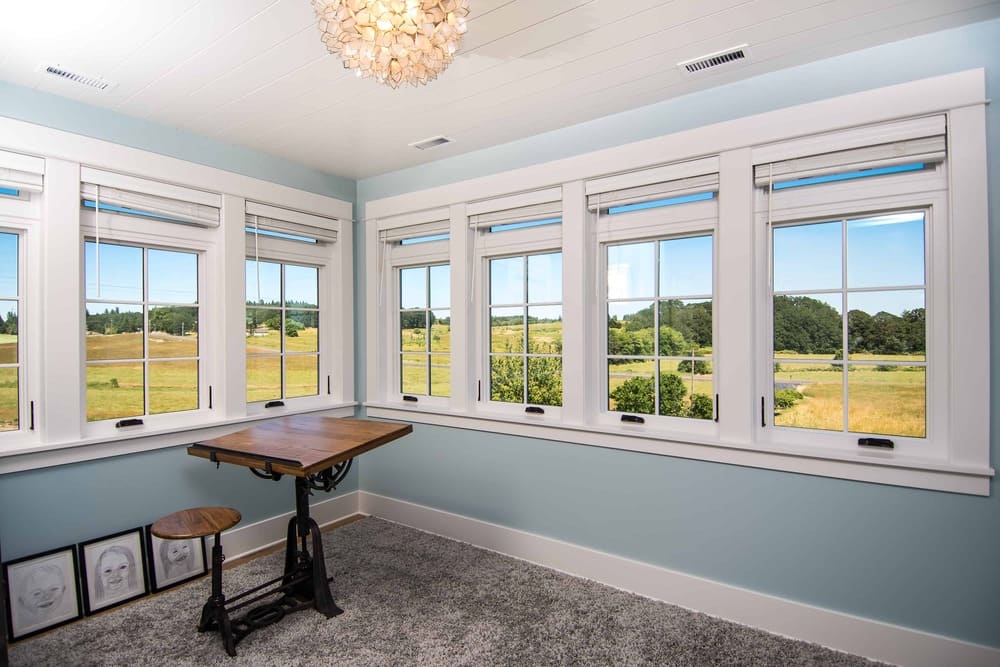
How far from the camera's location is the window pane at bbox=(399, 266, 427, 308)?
149 inches

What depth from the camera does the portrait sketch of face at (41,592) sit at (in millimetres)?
2287

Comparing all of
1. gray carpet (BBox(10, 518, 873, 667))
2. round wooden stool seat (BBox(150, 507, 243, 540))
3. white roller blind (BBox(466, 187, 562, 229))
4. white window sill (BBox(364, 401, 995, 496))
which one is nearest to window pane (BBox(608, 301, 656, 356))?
white window sill (BBox(364, 401, 995, 496))

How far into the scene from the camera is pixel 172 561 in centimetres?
279

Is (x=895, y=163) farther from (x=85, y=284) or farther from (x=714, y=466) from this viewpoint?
(x=85, y=284)

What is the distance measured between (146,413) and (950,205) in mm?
4137

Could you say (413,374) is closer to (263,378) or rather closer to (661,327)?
(263,378)

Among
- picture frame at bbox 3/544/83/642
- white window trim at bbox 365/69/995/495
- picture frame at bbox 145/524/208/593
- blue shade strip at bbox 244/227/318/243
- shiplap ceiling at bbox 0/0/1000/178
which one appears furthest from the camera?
→ blue shade strip at bbox 244/227/318/243

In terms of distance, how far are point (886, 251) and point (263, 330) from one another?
144 inches

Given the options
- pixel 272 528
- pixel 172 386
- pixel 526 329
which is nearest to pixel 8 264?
pixel 172 386

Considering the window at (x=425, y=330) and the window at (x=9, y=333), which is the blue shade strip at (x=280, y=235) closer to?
the window at (x=425, y=330)

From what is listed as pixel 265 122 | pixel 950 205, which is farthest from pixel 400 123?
pixel 950 205

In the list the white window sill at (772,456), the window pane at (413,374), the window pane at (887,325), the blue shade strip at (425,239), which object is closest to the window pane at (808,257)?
the window pane at (887,325)

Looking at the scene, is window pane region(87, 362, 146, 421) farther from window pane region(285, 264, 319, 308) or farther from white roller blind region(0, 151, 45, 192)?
window pane region(285, 264, 319, 308)

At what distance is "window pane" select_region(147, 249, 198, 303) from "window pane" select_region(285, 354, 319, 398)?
2.60 ft
